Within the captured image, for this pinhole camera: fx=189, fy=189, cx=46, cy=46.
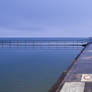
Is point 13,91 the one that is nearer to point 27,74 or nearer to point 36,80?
point 36,80

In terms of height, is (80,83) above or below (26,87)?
above

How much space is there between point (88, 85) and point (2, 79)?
5985mm

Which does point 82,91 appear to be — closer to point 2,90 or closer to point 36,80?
point 2,90

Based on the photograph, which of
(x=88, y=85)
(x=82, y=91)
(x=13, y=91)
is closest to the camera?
(x=82, y=91)

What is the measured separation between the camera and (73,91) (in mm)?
4168

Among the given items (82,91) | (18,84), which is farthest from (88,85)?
(18,84)

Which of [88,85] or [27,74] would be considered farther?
[27,74]

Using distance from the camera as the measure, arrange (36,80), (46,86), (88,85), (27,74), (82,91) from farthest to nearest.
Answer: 1. (27,74)
2. (36,80)
3. (46,86)
4. (88,85)
5. (82,91)

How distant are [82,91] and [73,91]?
7.7 inches

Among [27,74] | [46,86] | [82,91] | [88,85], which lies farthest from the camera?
[27,74]

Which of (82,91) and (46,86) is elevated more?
(82,91)

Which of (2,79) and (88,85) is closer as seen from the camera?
(88,85)

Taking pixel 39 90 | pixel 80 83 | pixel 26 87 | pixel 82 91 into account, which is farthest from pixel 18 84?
pixel 82 91

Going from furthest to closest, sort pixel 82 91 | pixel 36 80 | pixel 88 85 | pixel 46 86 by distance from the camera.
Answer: pixel 36 80
pixel 46 86
pixel 88 85
pixel 82 91
